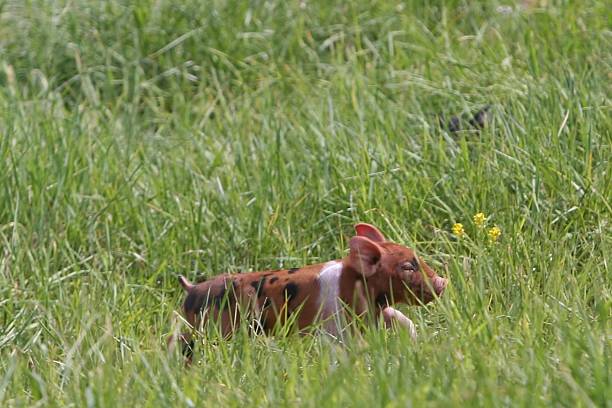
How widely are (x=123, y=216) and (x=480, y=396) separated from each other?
2.81 m

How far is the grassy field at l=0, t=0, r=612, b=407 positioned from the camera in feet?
11.6

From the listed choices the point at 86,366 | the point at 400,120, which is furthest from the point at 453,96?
the point at 86,366

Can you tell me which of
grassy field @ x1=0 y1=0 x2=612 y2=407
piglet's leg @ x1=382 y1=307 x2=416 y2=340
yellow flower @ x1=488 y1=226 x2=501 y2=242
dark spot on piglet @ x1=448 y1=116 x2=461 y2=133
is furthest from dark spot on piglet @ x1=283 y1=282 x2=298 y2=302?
dark spot on piglet @ x1=448 y1=116 x2=461 y2=133

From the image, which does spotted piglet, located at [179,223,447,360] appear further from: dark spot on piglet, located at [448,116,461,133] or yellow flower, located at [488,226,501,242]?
dark spot on piglet, located at [448,116,461,133]

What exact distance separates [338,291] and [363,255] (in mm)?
145

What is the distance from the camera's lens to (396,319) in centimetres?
409

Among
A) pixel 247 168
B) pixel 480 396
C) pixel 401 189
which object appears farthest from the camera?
pixel 247 168

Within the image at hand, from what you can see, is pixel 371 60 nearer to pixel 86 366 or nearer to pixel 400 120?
pixel 400 120

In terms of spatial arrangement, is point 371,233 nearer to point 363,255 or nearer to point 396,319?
point 363,255

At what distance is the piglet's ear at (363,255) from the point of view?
13.7ft

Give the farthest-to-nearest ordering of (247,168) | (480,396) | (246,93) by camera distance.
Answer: (246,93) < (247,168) < (480,396)

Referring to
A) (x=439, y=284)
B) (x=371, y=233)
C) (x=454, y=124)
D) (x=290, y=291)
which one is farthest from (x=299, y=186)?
(x=439, y=284)

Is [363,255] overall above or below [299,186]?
above

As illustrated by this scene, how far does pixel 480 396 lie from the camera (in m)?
3.14
